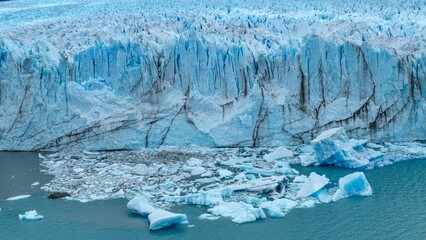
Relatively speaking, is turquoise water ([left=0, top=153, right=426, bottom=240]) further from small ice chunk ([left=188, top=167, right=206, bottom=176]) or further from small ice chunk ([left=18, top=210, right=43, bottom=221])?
small ice chunk ([left=188, top=167, right=206, bottom=176])

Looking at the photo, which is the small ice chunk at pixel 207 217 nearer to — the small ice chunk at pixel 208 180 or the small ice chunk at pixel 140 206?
the small ice chunk at pixel 140 206

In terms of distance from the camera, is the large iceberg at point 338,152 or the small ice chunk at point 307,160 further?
the small ice chunk at point 307,160

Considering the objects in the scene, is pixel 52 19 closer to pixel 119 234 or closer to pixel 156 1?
pixel 156 1

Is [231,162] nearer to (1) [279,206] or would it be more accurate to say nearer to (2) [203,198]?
(2) [203,198]

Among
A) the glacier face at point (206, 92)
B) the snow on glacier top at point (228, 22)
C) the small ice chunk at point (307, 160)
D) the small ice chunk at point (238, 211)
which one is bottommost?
the small ice chunk at point (307, 160)

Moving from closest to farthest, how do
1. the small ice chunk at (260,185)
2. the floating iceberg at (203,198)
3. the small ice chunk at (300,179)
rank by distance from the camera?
the floating iceberg at (203,198)
the small ice chunk at (260,185)
the small ice chunk at (300,179)

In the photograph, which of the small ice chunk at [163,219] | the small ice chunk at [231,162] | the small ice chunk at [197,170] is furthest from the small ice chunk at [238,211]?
the small ice chunk at [231,162]
